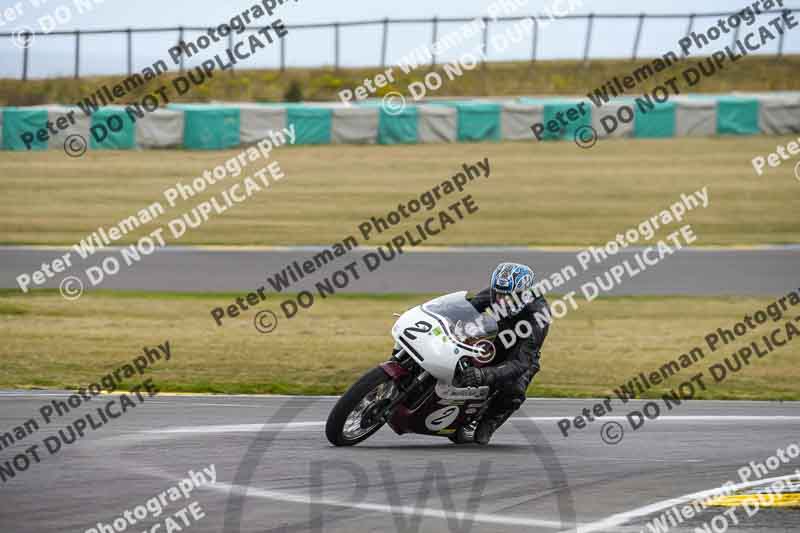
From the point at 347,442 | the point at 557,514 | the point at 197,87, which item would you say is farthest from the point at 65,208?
the point at 557,514

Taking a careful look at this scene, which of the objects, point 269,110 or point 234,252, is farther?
point 269,110

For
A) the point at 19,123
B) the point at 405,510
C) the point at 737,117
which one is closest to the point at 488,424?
the point at 405,510

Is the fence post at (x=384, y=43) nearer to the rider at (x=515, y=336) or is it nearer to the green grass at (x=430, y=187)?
the green grass at (x=430, y=187)

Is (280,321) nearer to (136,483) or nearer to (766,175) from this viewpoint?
(136,483)

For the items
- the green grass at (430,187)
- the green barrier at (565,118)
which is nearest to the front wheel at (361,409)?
the green grass at (430,187)

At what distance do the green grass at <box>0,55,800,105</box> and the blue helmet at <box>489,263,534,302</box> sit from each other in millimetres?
34924

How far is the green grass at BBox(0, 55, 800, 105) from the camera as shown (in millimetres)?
45156

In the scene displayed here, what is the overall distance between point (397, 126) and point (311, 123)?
2.75 metres

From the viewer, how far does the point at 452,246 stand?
25.5 meters

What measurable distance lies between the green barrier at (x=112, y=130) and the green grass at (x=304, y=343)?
15.7 m

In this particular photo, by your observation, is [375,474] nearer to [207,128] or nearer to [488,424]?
[488,424]

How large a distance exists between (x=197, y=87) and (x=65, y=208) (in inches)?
688

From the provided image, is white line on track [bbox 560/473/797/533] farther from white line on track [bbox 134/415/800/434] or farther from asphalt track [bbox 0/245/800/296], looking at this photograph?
asphalt track [bbox 0/245/800/296]

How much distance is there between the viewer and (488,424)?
998cm
